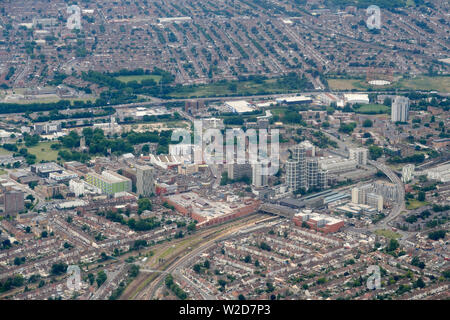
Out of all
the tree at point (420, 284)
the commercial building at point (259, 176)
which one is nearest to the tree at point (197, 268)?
the tree at point (420, 284)

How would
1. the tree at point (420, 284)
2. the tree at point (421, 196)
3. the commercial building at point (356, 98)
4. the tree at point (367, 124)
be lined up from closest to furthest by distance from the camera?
the tree at point (420, 284) < the tree at point (421, 196) < the tree at point (367, 124) < the commercial building at point (356, 98)

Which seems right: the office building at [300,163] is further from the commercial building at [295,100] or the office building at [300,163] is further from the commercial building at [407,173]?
the commercial building at [295,100]

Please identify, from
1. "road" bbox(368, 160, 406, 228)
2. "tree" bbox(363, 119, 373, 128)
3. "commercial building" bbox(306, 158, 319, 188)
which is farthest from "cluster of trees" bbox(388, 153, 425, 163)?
"tree" bbox(363, 119, 373, 128)

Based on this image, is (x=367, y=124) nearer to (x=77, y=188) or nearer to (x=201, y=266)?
(x=77, y=188)

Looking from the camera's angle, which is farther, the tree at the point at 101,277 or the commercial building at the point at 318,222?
the commercial building at the point at 318,222

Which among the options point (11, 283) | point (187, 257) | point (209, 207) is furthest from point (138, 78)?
point (11, 283)

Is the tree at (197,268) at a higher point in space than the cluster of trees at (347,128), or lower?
lower
